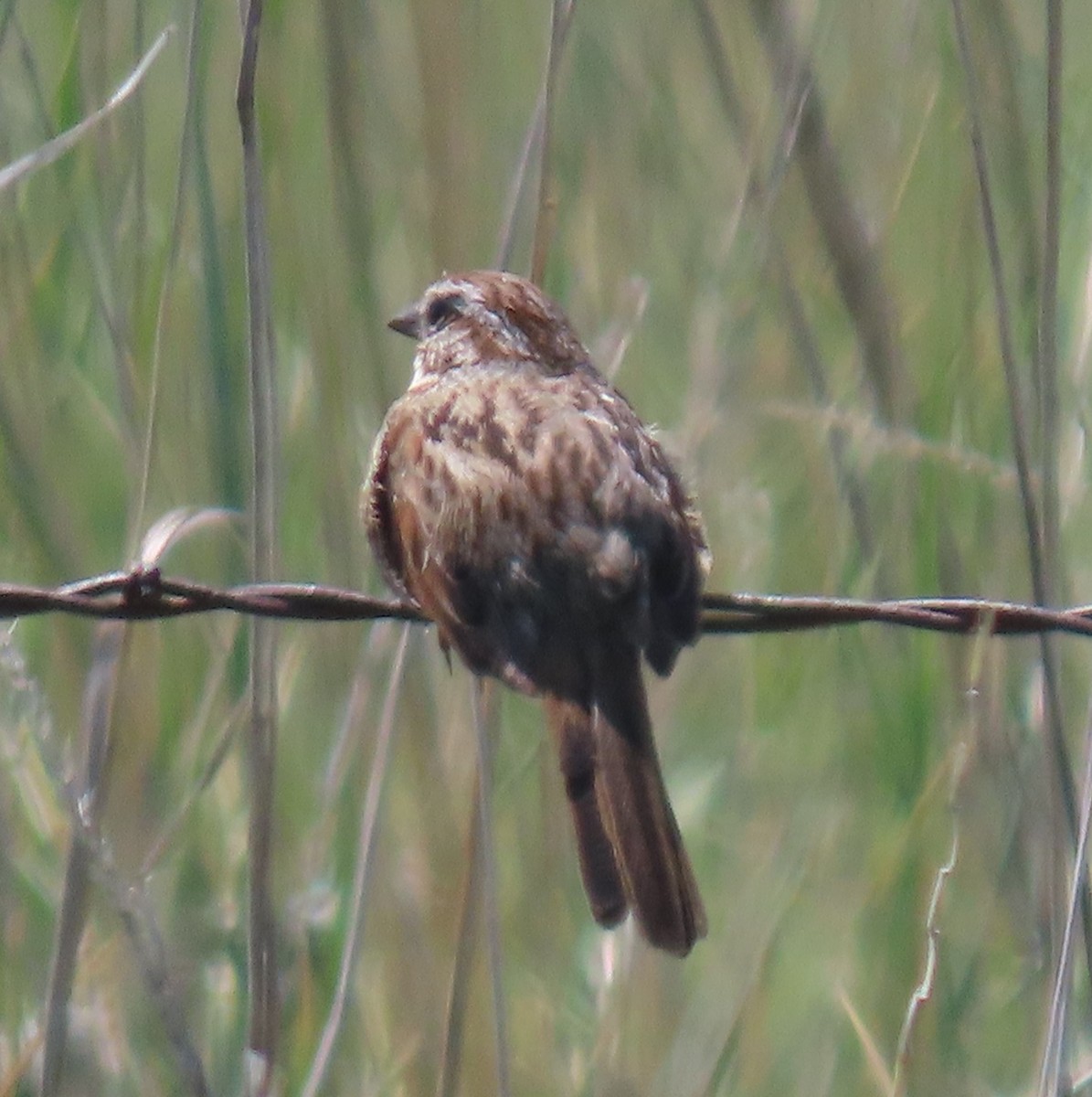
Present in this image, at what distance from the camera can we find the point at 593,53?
3.61 metres

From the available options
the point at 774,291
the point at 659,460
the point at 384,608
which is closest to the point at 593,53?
the point at 774,291

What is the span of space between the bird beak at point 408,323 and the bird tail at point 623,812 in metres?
1.27

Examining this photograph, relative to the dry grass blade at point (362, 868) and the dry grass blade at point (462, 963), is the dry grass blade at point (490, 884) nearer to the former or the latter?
the dry grass blade at point (462, 963)

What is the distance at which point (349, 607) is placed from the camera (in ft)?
8.29

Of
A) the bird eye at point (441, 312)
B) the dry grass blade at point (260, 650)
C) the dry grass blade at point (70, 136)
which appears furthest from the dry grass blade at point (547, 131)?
the bird eye at point (441, 312)

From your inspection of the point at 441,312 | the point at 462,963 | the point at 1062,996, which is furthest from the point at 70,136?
the point at 1062,996

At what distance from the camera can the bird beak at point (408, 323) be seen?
385cm

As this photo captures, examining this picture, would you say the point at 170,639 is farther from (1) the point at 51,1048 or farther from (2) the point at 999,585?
(2) the point at 999,585

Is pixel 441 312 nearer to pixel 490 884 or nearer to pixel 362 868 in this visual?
pixel 362 868

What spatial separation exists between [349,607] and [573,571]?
1.28 feet

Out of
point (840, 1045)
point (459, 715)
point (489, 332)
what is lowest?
point (840, 1045)

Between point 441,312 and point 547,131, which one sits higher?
point 547,131

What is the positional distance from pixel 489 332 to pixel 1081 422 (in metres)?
1.09

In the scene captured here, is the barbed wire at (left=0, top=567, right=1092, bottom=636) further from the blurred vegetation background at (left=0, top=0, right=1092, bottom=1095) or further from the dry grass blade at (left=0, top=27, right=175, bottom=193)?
the dry grass blade at (left=0, top=27, right=175, bottom=193)
